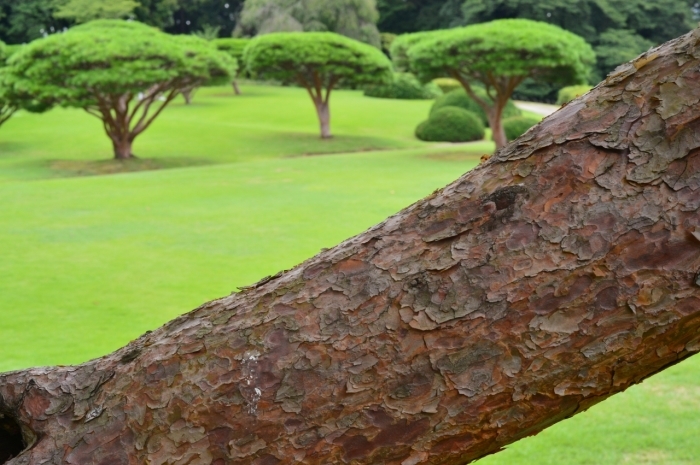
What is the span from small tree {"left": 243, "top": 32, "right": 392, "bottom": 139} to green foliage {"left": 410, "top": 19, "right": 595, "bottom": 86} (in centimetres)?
347

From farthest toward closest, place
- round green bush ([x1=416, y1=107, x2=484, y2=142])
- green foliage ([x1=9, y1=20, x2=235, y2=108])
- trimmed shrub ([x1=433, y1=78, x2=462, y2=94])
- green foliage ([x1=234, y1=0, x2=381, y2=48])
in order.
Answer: trimmed shrub ([x1=433, y1=78, x2=462, y2=94])
green foliage ([x1=234, y1=0, x2=381, y2=48])
round green bush ([x1=416, y1=107, x2=484, y2=142])
green foliage ([x1=9, y1=20, x2=235, y2=108])

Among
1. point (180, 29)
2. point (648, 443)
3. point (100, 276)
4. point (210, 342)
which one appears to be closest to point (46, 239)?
point (100, 276)

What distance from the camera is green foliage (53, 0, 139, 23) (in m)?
35.9

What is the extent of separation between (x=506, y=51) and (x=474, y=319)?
17.1 m

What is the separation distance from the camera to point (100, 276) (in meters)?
7.56

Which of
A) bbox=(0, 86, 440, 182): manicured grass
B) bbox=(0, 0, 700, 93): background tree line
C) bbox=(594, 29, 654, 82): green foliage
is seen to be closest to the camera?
bbox=(0, 86, 440, 182): manicured grass

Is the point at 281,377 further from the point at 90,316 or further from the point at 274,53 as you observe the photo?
the point at 274,53

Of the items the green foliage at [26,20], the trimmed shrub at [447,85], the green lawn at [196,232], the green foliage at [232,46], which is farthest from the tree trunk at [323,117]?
the green foliage at [26,20]

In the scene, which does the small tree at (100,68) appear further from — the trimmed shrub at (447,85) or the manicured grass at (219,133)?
the trimmed shrub at (447,85)

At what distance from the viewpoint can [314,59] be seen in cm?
2147

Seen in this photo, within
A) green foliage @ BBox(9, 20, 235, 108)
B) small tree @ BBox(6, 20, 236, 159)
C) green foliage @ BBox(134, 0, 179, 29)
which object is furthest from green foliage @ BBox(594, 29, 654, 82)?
green foliage @ BBox(9, 20, 235, 108)

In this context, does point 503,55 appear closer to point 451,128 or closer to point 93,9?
point 451,128

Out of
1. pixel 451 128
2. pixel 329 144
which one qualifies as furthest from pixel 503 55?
pixel 451 128

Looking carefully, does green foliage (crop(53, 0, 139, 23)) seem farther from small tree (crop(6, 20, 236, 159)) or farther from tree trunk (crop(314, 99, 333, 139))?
small tree (crop(6, 20, 236, 159))
